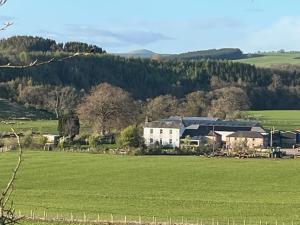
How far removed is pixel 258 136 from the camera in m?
83.7

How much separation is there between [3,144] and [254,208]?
48838 mm

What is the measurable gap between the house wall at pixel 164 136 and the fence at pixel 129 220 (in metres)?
54.2

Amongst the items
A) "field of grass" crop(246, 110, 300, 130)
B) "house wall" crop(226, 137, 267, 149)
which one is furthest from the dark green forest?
"house wall" crop(226, 137, 267, 149)

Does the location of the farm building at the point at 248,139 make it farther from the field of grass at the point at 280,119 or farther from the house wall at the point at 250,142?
the field of grass at the point at 280,119

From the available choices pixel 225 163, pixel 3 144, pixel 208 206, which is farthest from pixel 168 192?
pixel 3 144

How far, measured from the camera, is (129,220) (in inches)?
1145

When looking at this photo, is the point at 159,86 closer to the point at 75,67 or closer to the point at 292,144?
the point at 75,67

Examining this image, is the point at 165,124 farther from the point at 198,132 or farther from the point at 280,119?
the point at 280,119

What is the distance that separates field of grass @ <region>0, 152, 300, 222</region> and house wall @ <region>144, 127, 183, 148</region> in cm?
1603

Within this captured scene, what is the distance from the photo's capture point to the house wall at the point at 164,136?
281ft

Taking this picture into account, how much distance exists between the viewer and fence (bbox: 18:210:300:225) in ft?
90.9

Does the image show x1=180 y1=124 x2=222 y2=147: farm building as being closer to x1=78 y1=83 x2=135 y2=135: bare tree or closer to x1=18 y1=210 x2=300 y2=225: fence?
x1=78 y1=83 x2=135 y2=135: bare tree

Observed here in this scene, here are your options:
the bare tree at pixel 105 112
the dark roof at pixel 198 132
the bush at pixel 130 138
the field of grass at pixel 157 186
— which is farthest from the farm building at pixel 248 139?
the bare tree at pixel 105 112

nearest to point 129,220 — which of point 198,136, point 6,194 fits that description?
point 6,194
